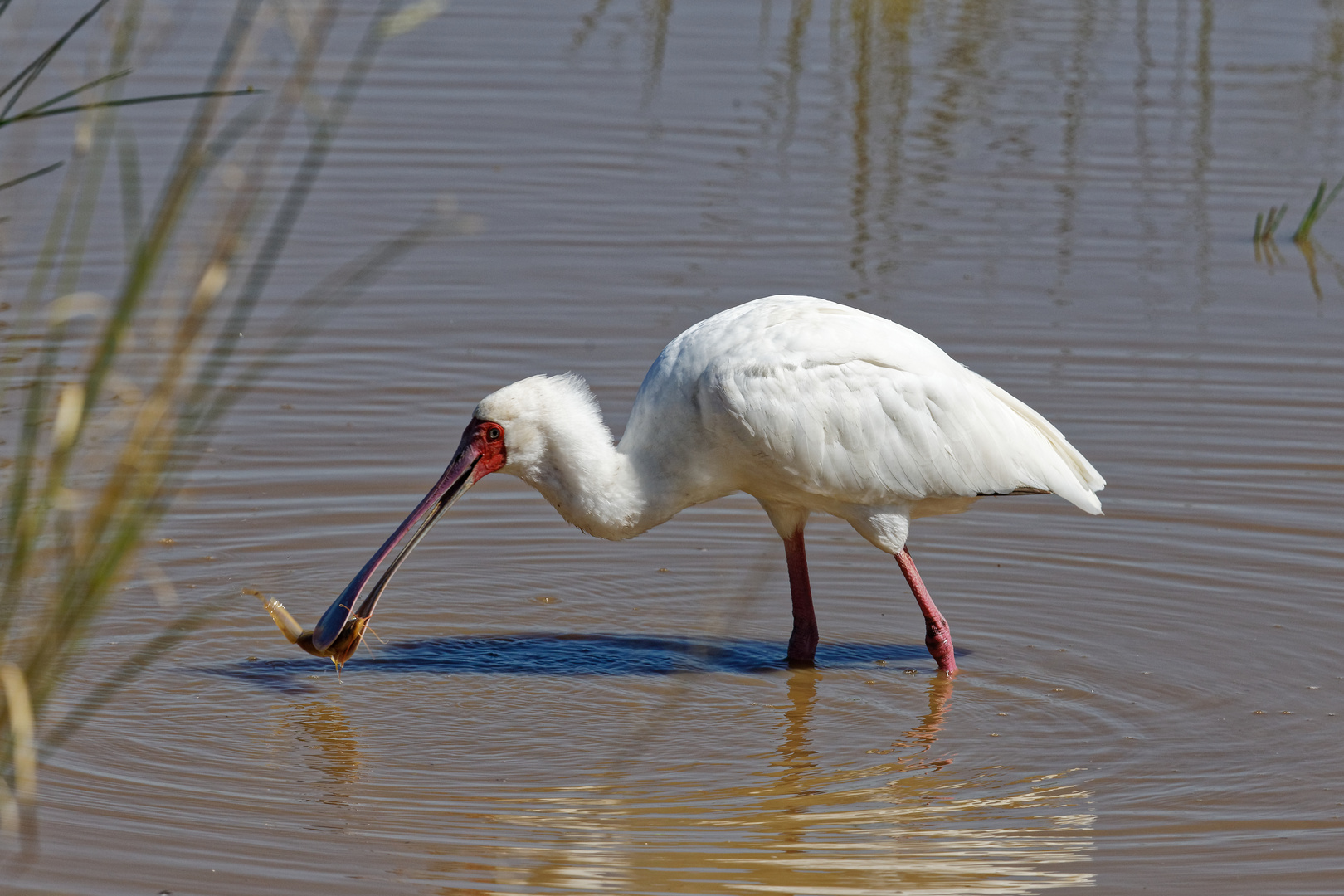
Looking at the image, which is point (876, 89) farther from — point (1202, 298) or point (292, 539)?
point (292, 539)

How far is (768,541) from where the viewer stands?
838 centimetres

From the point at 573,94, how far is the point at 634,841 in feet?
31.5

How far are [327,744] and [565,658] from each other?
1.21 metres

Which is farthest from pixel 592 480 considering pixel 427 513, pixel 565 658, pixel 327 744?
pixel 327 744

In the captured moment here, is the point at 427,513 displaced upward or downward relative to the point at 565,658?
upward

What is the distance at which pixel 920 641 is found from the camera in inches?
293

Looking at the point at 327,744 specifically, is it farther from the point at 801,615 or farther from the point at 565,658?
the point at 801,615

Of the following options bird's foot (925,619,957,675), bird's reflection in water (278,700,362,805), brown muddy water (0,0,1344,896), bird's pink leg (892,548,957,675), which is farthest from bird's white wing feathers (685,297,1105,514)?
bird's reflection in water (278,700,362,805)

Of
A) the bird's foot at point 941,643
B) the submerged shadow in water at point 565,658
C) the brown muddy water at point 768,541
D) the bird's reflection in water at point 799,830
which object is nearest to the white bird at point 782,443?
the bird's foot at point 941,643

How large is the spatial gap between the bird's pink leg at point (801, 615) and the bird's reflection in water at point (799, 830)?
0.85 meters

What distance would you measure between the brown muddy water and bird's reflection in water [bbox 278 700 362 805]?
0.02 m

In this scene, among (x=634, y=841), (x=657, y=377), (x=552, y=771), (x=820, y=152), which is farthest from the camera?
(x=820, y=152)

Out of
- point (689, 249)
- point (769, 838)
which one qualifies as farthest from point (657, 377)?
point (689, 249)

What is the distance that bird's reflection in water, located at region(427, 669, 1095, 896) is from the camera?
5.19 m
